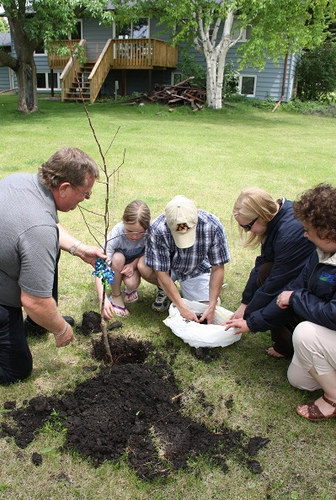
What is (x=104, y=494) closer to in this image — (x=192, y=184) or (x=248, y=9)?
(x=192, y=184)

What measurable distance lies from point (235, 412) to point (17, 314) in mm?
1433

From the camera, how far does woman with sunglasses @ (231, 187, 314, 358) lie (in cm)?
274

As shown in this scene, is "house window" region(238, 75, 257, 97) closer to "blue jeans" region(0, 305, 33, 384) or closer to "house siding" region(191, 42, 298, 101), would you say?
"house siding" region(191, 42, 298, 101)

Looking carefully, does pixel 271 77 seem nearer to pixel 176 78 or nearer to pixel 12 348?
pixel 176 78

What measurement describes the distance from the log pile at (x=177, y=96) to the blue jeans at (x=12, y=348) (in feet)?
51.0

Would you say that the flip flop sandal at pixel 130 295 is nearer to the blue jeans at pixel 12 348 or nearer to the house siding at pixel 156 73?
the blue jeans at pixel 12 348

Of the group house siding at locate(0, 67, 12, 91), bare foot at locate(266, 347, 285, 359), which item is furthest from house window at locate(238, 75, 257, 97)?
bare foot at locate(266, 347, 285, 359)

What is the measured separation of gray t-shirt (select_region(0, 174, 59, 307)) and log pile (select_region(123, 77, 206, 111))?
1560 cm

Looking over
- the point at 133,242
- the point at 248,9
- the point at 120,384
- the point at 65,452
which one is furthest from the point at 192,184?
the point at 248,9

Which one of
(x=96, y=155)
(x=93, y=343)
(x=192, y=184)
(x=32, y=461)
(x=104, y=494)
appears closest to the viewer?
(x=104, y=494)

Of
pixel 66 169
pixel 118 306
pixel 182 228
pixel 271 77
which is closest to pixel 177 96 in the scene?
pixel 271 77

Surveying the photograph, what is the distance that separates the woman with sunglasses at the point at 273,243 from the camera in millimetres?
2742

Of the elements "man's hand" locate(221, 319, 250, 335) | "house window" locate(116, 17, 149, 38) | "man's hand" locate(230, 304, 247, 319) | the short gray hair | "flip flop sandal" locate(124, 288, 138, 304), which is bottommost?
"flip flop sandal" locate(124, 288, 138, 304)

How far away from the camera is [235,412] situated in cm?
257
